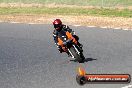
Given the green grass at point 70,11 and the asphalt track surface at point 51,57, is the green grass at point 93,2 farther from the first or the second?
the asphalt track surface at point 51,57

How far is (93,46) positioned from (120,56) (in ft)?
10.1

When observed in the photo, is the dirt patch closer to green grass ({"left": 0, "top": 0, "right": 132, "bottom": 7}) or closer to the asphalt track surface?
the asphalt track surface

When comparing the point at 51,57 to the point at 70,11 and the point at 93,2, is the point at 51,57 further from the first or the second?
the point at 93,2

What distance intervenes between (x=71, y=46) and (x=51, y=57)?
184 cm

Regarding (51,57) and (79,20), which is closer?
(51,57)

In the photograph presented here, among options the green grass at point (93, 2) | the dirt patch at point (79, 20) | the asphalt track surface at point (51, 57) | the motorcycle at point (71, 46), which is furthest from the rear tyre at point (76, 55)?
the green grass at point (93, 2)

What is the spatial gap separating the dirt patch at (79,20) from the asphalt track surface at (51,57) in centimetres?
234

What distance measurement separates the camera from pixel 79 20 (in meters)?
34.9

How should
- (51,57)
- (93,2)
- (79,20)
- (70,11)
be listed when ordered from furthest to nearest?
(93,2) < (70,11) < (79,20) < (51,57)

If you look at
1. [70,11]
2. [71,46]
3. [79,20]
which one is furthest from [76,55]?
[70,11]

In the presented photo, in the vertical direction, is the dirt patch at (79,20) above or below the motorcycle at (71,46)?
below

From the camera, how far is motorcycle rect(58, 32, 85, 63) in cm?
1968

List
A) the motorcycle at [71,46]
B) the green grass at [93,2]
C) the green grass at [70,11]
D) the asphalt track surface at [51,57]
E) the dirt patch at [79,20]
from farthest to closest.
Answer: the green grass at [93,2] < the green grass at [70,11] < the dirt patch at [79,20] < the motorcycle at [71,46] < the asphalt track surface at [51,57]

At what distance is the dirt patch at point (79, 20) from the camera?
3247 cm
